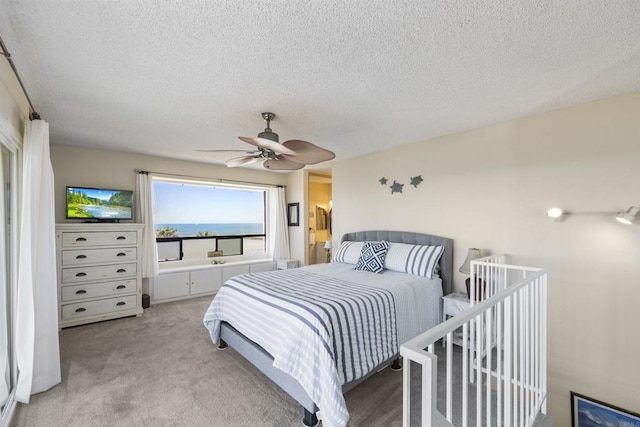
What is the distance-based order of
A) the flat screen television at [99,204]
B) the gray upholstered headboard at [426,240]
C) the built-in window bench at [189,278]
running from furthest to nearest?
1. the built-in window bench at [189,278]
2. the flat screen television at [99,204]
3. the gray upholstered headboard at [426,240]

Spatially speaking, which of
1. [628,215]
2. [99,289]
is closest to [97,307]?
[99,289]

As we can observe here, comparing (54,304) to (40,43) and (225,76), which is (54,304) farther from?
(225,76)

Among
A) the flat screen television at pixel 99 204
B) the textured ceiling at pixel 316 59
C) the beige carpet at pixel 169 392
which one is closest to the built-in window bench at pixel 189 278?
the flat screen television at pixel 99 204

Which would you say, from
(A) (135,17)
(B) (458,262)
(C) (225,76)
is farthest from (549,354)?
(A) (135,17)

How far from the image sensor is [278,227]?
19.4 ft

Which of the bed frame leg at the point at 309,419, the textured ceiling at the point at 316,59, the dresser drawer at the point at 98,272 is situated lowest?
the bed frame leg at the point at 309,419

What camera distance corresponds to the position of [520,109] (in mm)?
2762

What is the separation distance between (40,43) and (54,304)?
1.99 metres

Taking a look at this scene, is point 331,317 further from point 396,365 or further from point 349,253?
point 349,253

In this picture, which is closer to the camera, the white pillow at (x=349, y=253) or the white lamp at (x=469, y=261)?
the white lamp at (x=469, y=261)

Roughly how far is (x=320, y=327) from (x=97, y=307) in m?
3.47

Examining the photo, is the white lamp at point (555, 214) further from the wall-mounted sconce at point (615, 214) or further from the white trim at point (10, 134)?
the white trim at point (10, 134)

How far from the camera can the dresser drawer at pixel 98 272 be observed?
3580 mm

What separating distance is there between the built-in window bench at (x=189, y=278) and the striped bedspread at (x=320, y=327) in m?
2.25
